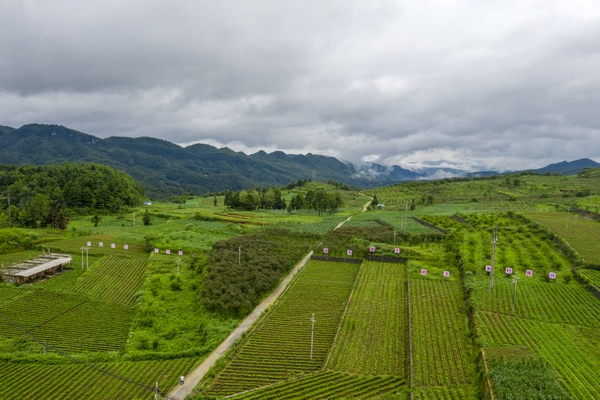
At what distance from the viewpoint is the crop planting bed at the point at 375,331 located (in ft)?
95.2

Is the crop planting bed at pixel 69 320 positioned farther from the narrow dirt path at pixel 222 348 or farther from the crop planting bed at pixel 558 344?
the crop planting bed at pixel 558 344

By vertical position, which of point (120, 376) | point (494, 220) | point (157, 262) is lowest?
point (120, 376)

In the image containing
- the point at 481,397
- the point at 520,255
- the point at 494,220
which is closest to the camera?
the point at 481,397

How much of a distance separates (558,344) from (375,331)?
49.1 ft

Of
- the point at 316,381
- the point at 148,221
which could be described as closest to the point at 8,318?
the point at 316,381

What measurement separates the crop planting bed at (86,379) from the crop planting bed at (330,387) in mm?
7126

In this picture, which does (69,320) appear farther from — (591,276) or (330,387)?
(591,276)

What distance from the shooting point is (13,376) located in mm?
28141

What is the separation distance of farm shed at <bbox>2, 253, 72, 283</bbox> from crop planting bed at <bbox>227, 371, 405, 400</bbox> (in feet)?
125

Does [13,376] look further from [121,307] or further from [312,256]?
[312,256]

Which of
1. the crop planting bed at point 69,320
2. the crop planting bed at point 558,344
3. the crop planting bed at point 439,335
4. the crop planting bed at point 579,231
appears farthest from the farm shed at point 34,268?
the crop planting bed at point 579,231

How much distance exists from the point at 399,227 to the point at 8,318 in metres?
68.8

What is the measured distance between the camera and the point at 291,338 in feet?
113

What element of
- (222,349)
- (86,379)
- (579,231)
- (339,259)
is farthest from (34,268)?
(579,231)
